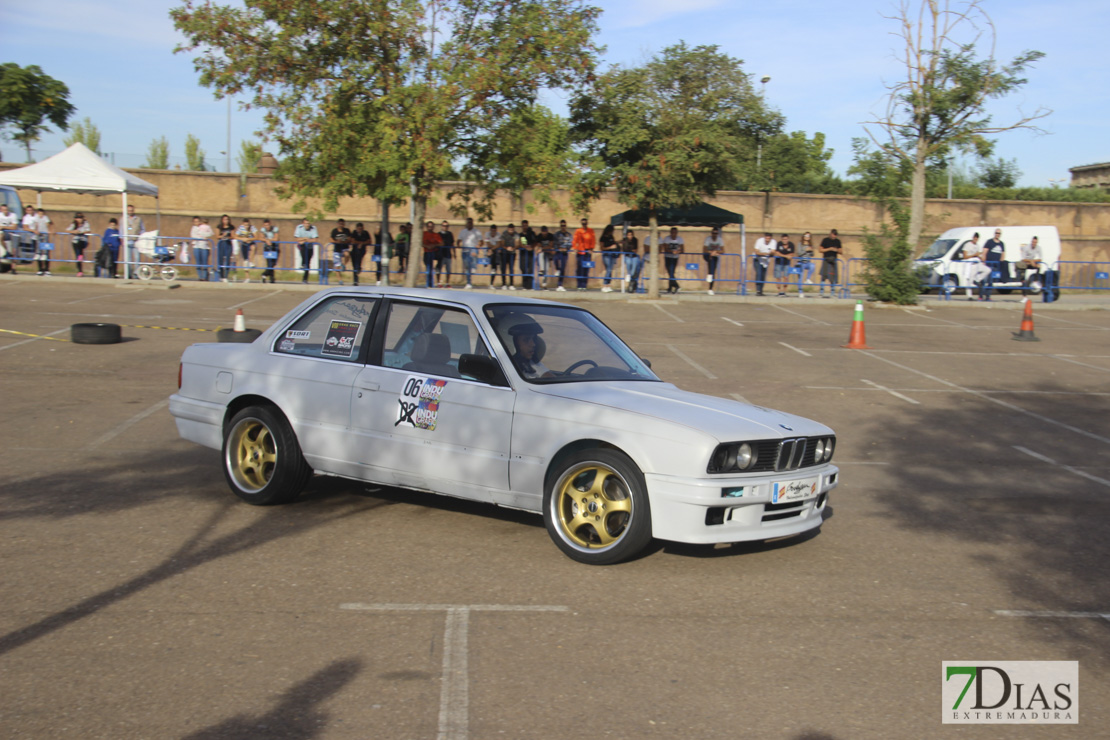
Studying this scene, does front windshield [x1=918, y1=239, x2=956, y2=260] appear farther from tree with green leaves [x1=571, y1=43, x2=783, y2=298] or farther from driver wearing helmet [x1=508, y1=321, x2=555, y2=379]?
driver wearing helmet [x1=508, y1=321, x2=555, y2=379]

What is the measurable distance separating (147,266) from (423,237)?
739 cm

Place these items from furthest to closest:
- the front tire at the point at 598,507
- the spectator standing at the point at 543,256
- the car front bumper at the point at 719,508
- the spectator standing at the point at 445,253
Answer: the spectator standing at the point at 445,253, the spectator standing at the point at 543,256, the front tire at the point at 598,507, the car front bumper at the point at 719,508

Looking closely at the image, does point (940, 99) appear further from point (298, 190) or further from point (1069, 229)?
point (1069, 229)

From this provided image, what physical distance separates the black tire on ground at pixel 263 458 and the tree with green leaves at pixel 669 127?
19.3 metres

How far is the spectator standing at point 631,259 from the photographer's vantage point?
26938 mm

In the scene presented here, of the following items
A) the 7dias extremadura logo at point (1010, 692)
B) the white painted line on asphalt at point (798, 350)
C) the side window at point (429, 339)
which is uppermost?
the side window at point (429, 339)

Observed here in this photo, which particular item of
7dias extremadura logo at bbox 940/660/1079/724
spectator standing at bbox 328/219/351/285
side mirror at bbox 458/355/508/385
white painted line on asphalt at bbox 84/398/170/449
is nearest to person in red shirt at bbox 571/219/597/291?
spectator standing at bbox 328/219/351/285

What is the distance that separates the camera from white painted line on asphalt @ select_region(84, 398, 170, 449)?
886 centimetres

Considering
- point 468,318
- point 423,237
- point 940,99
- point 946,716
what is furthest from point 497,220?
point 946,716

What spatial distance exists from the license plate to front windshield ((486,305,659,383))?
1395mm

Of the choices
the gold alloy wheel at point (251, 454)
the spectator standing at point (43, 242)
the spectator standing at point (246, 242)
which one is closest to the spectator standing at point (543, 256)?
the spectator standing at point (246, 242)

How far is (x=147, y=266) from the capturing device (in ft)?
87.8

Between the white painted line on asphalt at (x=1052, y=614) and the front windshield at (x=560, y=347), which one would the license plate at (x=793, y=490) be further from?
the front windshield at (x=560, y=347)

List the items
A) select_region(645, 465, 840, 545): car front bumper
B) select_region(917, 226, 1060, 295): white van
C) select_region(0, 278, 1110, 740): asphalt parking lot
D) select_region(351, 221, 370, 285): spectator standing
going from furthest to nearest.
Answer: select_region(917, 226, 1060, 295): white van, select_region(351, 221, 370, 285): spectator standing, select_region(645, 465, 840, 545): car front bumper, select_region(0, 278, 1110, 740): asphalt parking lot
